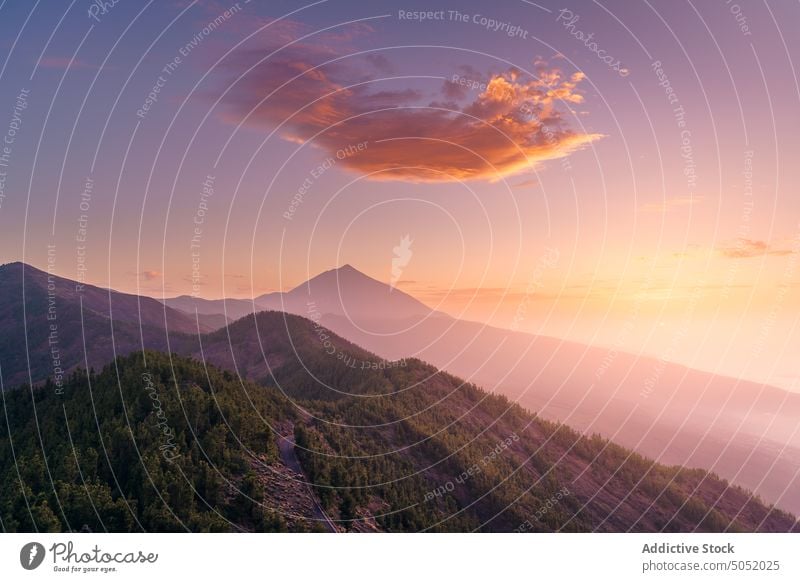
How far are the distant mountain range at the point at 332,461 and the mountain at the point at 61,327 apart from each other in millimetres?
55622

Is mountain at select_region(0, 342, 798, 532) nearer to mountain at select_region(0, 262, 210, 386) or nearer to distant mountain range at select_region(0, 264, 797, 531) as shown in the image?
distant mountain range at select_region(0, 264, 797, 531)

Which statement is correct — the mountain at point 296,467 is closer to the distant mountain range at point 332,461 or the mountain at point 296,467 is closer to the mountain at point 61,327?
the distant mountain range at point 332,461

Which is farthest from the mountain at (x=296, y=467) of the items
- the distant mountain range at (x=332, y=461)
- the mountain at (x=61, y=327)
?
the mountain at (x=61, y=327)

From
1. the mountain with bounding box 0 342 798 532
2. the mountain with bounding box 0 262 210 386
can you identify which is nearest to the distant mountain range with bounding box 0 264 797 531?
the mountain with bounding box 0 342 798 532

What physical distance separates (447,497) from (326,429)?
10.3 meters

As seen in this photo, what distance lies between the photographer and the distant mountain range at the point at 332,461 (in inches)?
995

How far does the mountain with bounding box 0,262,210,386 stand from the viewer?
11394 cm

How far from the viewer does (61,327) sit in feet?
427

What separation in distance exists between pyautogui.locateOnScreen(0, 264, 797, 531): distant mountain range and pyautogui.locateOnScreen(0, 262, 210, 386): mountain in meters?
55.6

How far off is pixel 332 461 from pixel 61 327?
124409 mm

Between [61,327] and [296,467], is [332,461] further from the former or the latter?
[61,327]

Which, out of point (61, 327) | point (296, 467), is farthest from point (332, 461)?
point (61, 327)
